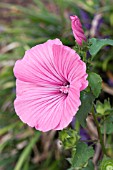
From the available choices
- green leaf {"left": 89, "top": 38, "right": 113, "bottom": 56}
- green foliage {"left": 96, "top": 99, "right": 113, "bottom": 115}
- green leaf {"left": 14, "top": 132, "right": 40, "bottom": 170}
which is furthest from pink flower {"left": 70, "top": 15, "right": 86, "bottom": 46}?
green leaf {"left": 14, "top": 132, "right": 40, "bottom": 170}

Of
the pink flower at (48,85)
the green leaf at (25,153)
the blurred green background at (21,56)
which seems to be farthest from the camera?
the blurred green background at (21,56)

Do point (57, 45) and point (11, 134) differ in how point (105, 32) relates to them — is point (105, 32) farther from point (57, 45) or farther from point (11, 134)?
point (57, 45)

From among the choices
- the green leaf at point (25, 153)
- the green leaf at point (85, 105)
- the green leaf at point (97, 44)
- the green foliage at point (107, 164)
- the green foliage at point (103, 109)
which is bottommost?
the green leaf at point (25, 153)

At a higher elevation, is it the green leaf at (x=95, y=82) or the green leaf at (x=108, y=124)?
the green leaf at (x=95, y=82)

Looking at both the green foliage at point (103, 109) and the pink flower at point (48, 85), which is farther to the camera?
the green foliage at point (103, 109)

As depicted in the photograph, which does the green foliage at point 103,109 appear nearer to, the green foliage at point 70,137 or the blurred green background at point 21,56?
the green foliage at point 70,137

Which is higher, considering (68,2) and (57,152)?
(68,2)

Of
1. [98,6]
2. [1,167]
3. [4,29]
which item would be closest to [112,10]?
[98,6]

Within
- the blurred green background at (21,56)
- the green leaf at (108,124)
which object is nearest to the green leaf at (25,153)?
the blurred green background at (21,56)
